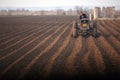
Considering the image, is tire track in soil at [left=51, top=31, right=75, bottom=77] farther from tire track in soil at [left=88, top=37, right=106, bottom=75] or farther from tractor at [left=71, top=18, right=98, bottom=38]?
tractor at [left=71, top=18, right=98, bottom=38]

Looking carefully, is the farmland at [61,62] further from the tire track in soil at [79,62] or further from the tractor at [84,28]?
the tractor at [84,28]

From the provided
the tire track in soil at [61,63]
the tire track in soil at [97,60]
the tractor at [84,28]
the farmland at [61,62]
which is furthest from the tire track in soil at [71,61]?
the tractor at [84,28]

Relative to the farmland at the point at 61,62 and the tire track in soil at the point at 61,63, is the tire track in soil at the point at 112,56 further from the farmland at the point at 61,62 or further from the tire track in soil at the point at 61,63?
the tire track in soil at the point at 61,63

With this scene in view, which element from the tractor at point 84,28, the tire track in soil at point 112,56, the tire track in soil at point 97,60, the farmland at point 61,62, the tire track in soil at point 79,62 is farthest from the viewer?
the tractor at point 84,28

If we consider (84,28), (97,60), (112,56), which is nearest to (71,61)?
(97,60)

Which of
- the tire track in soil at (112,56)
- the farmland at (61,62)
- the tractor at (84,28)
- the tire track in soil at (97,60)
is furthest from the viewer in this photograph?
the tractor at (84,28)

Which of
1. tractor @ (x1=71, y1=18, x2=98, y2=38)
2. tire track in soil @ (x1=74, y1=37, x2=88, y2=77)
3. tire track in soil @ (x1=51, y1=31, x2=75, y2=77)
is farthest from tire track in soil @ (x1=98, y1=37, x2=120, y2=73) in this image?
tractor @ (x1=71, y1=18, x2=98, y2=38)

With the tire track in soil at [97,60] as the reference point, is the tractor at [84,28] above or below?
above

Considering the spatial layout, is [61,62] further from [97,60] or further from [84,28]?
[84,28]

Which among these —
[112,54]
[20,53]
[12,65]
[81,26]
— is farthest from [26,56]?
[81,26]

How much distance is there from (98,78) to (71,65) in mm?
1601

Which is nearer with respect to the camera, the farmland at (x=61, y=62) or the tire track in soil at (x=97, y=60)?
the farmland at (x=61, y=62)

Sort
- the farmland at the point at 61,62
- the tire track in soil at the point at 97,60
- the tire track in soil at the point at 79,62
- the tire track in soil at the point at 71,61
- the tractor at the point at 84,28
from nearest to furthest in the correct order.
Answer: the farmland at the point at 61,62 < the tire track in soil at the point at 79,62 < the tire track in soil at the point at 71,61 < the tire track in soil at the point at 97,60 < the tractor at the point at 84,28

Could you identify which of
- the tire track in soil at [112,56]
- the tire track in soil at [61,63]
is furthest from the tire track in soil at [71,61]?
the tire track in soil at [112,56]
